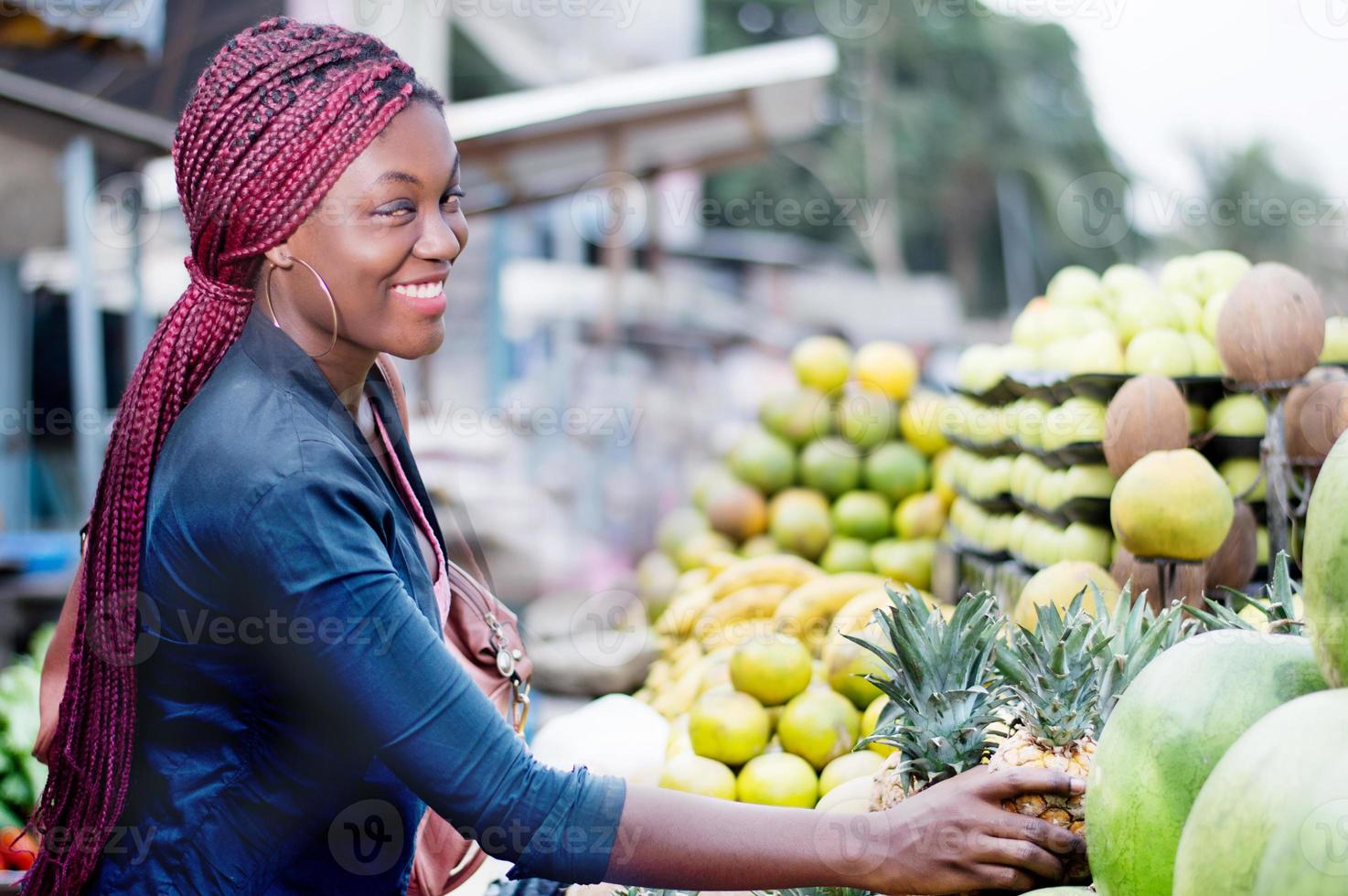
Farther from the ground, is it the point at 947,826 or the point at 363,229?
the point at 363,229

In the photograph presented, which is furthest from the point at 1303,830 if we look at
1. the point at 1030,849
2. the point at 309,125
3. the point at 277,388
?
the point at 309,125

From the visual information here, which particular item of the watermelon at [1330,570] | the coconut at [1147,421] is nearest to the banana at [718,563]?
the coconut at [1147,421]

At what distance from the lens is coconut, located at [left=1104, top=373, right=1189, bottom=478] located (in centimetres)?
281

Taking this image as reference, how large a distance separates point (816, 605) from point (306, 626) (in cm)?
250

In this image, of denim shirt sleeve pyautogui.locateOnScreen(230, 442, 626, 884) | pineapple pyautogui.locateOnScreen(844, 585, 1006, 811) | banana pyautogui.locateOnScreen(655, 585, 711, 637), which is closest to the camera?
denim shirt sleeve pyautogui.locateOnScreen(230, 442, 626, 884)

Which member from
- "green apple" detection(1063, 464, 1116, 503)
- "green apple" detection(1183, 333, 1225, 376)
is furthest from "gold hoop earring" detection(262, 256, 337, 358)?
"green apple" detection(1183, 333, 1225, 376)

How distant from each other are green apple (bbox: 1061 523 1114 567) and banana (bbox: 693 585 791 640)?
1.35 m

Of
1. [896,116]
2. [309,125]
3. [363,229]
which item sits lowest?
[363,229]

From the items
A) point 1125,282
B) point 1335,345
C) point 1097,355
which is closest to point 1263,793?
point 1097,355

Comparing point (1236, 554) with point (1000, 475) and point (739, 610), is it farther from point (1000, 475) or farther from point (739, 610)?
point (739, 610)

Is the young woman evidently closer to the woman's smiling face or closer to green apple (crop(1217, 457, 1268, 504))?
the woman's smiling face

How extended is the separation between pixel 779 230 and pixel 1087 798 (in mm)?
37964

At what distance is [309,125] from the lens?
171 centimetres

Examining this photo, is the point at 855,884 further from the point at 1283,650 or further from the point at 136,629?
the point at 136,629
